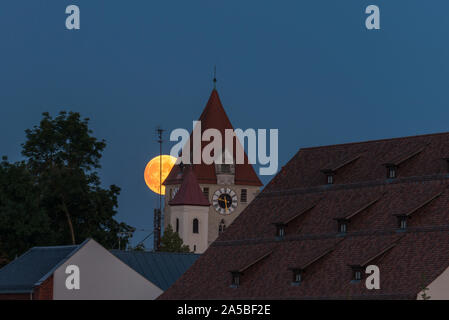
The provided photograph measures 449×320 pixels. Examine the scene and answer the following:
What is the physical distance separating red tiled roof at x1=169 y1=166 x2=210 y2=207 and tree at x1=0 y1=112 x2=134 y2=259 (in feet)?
225

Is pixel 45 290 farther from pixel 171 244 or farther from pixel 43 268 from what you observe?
pixel 171 244

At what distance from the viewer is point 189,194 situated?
18025cm

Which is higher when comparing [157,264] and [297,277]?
[157,264]

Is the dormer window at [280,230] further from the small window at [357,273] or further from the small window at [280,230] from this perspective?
the small window at [357,273]

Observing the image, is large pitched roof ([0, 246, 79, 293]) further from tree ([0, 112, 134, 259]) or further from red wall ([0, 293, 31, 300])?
tree ([0, 112, 134, 259])

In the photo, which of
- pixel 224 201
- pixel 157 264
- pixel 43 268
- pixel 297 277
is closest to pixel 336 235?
pixel 297 277

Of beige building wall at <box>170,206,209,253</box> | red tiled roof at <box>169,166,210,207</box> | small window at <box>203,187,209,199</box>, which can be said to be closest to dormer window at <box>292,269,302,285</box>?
beige building wall at <box>170,206,209,253</box>

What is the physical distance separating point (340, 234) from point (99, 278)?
897 inches

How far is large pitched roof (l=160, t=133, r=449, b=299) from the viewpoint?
58.5 metres

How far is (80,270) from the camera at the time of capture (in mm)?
81500

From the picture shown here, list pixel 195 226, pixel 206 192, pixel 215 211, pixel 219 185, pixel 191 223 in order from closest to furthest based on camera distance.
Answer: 1. pixel 191 223
2. pixel 195 226
3. pixel 215 211
4. pixel 206 192
5. pixel 219 185

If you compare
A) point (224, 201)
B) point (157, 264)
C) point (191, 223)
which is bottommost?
point (157, 264)
